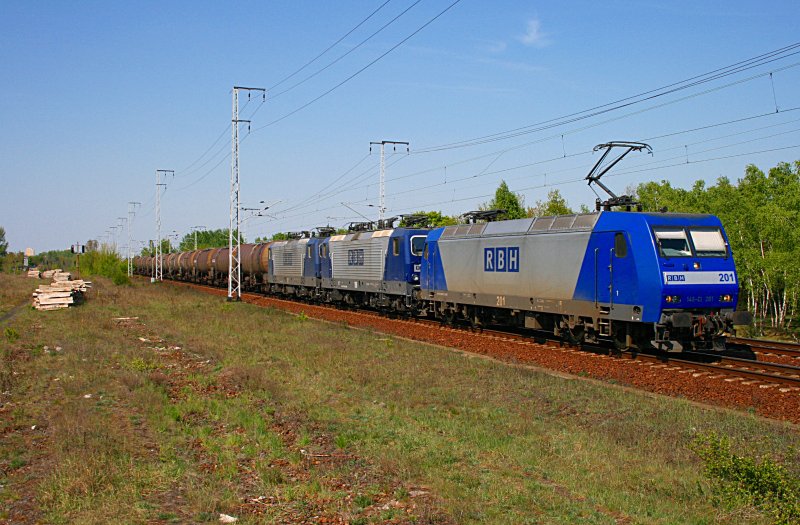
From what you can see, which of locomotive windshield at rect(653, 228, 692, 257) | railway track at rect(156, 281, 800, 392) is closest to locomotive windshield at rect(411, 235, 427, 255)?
railway track at rect(156, 281, 800, 392)

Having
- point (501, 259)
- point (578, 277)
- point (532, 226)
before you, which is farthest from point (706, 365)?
point (501, 259)

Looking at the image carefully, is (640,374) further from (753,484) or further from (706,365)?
(753,484)

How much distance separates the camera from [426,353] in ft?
62.7

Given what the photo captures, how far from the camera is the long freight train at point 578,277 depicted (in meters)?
16.7

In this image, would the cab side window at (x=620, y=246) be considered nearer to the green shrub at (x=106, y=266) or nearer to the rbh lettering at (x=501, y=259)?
the rbh lettering at (x=501, y=259)

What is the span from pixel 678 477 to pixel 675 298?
29.5ft

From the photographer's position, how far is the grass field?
7309 mm

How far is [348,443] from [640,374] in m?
8.49

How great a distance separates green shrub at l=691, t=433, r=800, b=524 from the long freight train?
8.94 metres

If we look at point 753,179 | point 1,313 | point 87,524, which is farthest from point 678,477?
point 753,179

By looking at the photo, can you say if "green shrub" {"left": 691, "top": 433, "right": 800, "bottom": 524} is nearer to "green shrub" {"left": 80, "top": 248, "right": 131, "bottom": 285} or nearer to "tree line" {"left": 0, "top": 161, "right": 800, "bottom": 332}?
"tree line" {"left": 0, "top": 161, "right": 800, "bottom": 332}

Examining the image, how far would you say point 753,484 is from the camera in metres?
7.30

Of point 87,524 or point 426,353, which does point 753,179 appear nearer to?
point 426,353

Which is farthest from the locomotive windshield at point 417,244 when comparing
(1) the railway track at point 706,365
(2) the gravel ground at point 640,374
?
(1) the railway track at point 706,365
